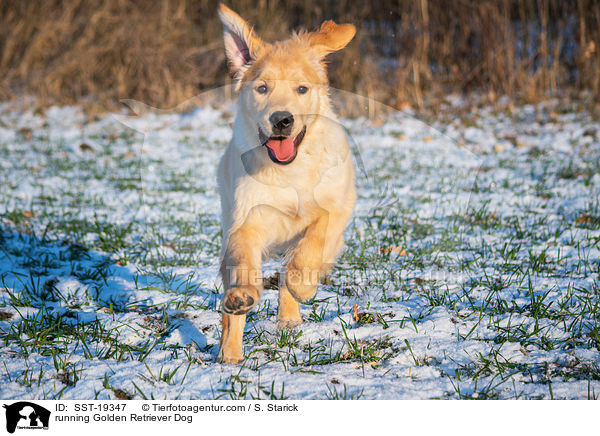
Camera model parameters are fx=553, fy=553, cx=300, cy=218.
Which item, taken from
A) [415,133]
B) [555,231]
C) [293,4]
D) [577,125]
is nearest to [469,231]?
[555,231]

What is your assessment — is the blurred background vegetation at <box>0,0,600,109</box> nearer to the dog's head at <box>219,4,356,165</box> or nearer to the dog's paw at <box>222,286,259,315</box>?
the dog's head at <box>219,4,356,165</box>

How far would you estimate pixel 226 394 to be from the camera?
78.0 inches

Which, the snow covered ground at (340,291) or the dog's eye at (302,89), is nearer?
the snow covered ground at (340,291)

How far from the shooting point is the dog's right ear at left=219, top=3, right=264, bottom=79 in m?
2.57

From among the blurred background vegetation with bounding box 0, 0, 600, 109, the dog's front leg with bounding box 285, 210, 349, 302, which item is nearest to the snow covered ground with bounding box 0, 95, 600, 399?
the dog's front leg with bounding box 285, 210, 349, 302

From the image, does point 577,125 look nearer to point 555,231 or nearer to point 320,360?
point 555,231

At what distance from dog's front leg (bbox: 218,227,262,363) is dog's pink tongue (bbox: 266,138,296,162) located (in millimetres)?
355

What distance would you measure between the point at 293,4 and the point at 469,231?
865 centimetres

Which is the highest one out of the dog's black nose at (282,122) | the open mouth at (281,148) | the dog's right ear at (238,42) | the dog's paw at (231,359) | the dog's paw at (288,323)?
the dog's right ear at (238,42)

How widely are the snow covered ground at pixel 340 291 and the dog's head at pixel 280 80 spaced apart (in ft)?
1.56

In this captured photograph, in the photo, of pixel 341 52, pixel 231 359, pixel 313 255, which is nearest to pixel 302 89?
pixel 313 255

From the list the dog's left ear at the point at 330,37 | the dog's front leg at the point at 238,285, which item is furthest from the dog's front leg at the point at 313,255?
the dog's left ear at the point at 330,37

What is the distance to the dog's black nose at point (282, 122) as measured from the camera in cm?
237
